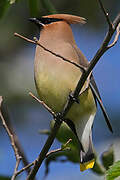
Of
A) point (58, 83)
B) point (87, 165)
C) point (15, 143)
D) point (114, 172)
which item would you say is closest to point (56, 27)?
point (58, 83)

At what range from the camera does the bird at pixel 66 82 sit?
9.42ft

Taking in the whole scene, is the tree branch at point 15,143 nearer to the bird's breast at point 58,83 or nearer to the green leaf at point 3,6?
the bird's breast at point 58,83

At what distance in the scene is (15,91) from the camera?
5.88 meters

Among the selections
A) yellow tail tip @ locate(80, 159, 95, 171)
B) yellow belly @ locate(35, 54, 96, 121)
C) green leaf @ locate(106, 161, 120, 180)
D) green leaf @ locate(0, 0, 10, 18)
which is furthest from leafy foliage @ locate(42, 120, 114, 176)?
green leaf @ locate(0, 0, 10, 18)

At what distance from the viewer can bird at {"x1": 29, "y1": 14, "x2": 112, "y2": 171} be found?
2871 mm

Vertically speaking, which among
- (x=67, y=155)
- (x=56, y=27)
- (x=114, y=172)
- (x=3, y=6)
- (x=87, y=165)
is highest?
(x=3, y=6)

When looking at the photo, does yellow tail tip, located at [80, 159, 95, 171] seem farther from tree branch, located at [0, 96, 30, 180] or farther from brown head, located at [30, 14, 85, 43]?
brown head, located at [30, 14, 85, 43]

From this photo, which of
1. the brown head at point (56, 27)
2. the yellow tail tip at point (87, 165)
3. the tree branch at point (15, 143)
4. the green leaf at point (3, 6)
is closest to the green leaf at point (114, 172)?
the tree branch at point (15, 143)

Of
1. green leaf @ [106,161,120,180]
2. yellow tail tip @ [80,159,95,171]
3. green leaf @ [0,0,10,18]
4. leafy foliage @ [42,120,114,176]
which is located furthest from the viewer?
yellow tail tip @ [80,159,95,171]

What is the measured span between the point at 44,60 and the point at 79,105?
1.19 ft

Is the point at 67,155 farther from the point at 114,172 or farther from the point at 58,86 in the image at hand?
the point at 114,172

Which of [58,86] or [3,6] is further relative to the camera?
[58,86]

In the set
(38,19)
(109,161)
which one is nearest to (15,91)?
(38,19)

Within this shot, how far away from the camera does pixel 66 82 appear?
287 centimetres
